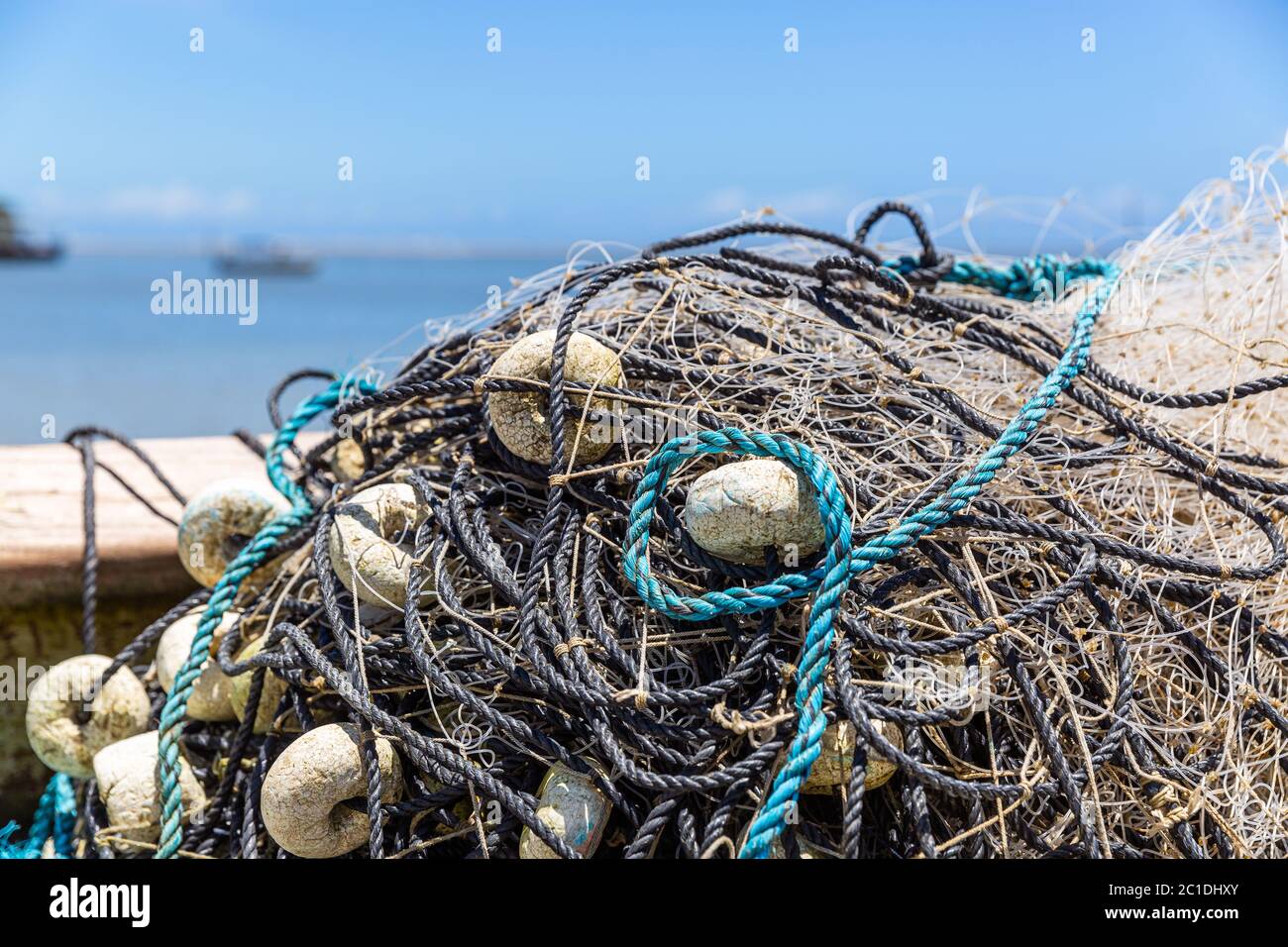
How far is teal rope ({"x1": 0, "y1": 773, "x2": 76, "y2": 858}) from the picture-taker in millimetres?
2273

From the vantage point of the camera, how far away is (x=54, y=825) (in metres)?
2.39

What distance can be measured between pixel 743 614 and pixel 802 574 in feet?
0.42

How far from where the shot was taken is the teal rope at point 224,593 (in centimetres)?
189

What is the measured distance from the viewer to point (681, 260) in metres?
2.16

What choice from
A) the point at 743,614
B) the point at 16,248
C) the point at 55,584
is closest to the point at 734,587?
the point at 743,614

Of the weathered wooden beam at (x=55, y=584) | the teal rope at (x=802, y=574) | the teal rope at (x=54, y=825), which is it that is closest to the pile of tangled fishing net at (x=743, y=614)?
the teal rope at (x=802, y=574)

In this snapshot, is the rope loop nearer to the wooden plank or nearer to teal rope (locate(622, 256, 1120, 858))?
teal rope (locate(622, 256, 1120, 858))

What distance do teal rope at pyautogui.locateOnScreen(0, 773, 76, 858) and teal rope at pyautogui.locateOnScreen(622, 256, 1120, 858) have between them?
5.15 ft

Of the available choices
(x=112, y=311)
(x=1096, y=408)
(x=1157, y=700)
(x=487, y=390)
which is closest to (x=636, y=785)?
(x=487, y=390)

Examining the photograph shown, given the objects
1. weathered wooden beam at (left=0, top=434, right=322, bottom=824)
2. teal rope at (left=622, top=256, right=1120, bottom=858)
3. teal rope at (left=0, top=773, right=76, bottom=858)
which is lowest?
teal rope at (left=0, top=773, right=76, bottom=858)

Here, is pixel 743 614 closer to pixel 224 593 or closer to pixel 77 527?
pixel 224 593

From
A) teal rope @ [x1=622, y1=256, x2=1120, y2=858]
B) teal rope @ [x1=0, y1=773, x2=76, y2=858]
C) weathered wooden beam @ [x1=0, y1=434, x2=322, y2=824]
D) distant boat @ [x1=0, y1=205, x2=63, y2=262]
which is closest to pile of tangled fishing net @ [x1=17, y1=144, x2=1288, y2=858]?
teal rope @ [x1=622, y1=256, x2=1120, y2=858]

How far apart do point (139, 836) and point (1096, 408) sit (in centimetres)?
199
